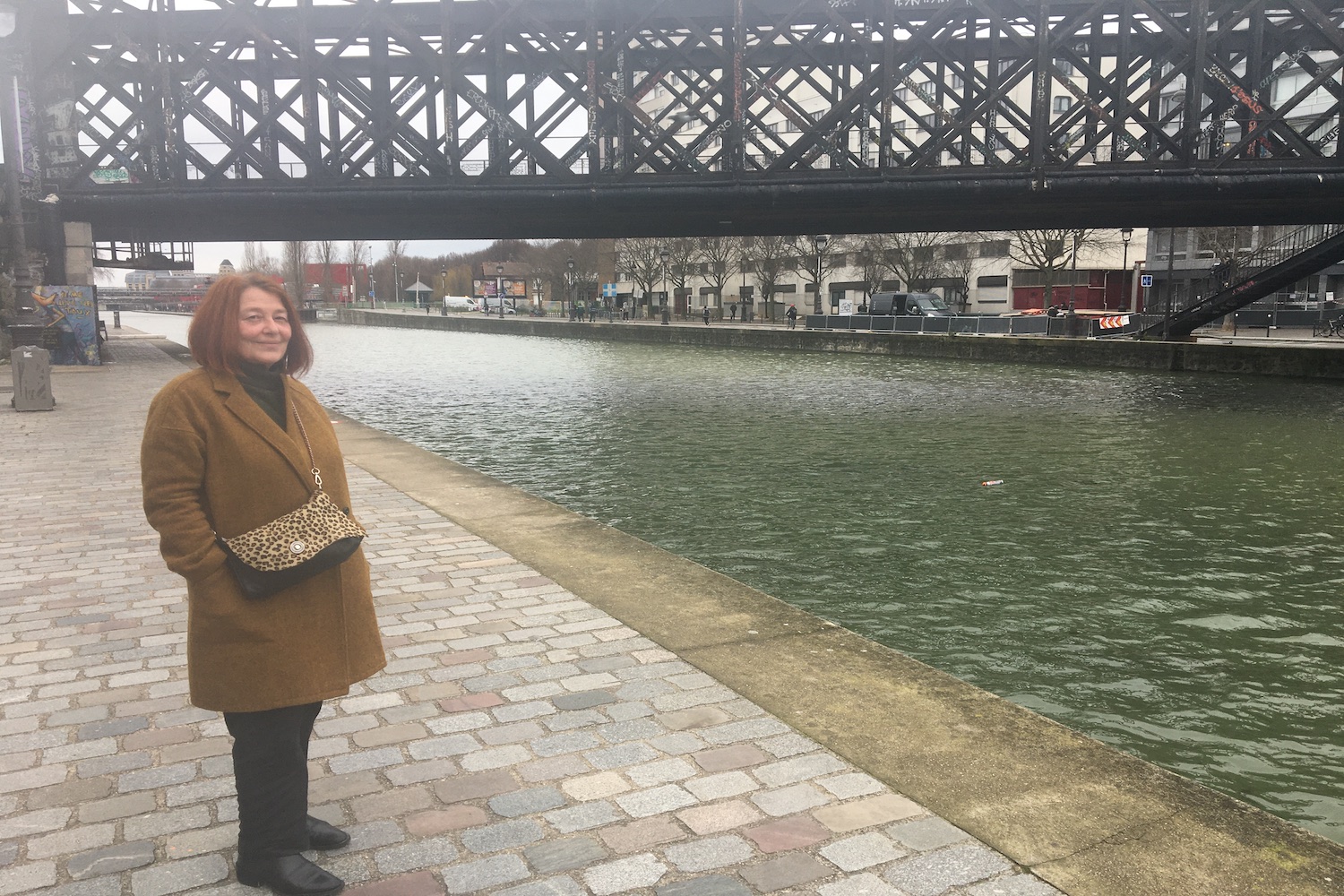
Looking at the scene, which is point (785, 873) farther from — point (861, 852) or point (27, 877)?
point (27, 877)

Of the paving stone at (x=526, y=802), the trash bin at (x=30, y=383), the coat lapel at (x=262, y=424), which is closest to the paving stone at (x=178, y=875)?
the paving stone at (x=526, y=802)

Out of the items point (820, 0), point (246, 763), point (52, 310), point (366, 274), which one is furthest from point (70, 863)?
point (366, 274)

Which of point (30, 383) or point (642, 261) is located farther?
point (642, 261)

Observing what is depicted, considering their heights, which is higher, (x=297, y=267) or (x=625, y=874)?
(x=297, y=267)

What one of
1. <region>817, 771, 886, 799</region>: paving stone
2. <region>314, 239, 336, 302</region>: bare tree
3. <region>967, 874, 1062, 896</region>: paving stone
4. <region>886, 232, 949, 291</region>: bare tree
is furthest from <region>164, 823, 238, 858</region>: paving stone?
<region>314, 239, 336, 302</region>: bare tree

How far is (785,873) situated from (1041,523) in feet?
26.3

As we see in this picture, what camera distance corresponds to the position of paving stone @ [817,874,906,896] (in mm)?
3146

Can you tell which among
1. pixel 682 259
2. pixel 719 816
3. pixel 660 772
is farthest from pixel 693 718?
pixel 682 259

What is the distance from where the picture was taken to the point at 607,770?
4020 millimetres

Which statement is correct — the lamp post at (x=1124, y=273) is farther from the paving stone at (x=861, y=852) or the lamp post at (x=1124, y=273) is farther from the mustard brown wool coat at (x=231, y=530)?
the mustard brown wool coat at (x=231, y=530)

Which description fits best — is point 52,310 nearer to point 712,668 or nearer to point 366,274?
point 712,668

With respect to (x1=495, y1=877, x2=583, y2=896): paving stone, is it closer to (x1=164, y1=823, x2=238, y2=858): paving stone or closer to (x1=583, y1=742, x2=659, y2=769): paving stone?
(x1=583, y1=742, x2=659, y2=769): paving stone

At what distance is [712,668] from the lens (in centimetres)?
513

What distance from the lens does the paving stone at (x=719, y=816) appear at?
356 cm
